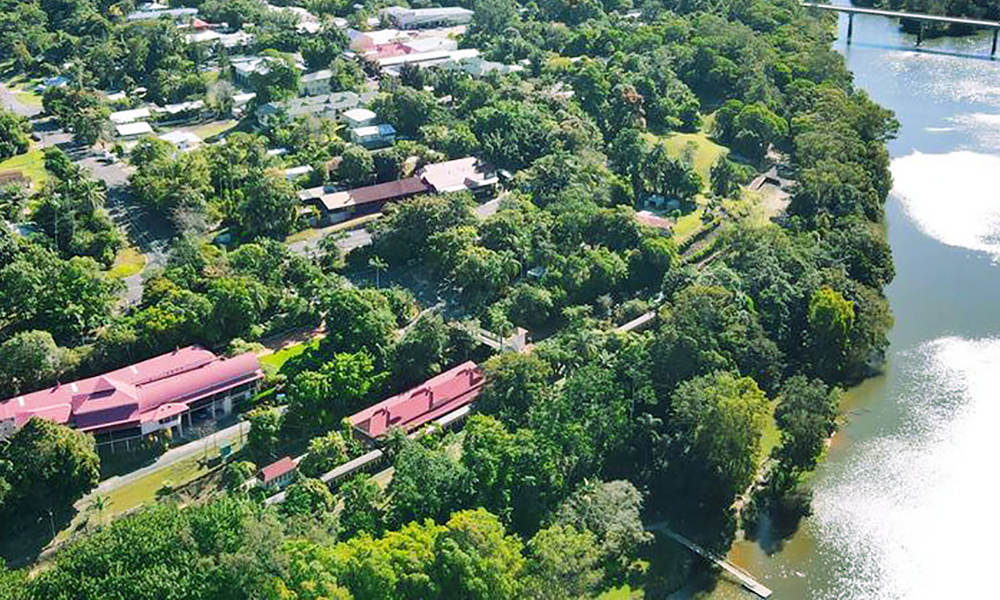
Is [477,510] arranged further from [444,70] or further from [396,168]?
[444,70]

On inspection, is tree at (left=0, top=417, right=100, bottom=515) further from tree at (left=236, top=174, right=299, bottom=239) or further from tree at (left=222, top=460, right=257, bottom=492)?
tree at (left=236, top=174, right=299, bottom=239)

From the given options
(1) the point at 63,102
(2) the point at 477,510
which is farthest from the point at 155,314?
(1) the point at 63,102

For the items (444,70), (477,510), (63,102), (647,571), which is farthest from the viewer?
(444,70)

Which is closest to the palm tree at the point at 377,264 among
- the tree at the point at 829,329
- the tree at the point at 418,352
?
the tree at the point at 418,352

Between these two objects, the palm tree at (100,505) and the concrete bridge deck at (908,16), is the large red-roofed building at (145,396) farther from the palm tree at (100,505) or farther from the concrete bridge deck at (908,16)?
the concrete bridge deck at (908,16)

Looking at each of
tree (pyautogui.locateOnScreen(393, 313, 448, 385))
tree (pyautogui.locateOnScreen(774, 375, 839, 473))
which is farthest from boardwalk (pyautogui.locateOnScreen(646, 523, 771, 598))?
tree (pyautogui.locateOnScreen(393, 313, 448, 385))
